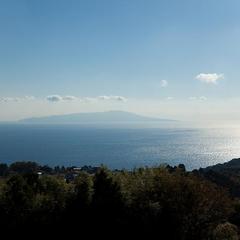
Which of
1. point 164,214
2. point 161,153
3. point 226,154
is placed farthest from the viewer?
point 226,154

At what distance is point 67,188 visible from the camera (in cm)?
2441

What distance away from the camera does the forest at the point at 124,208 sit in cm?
2161

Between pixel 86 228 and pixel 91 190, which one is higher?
pixel 91 190

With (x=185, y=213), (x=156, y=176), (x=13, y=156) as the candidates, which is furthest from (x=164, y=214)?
(x=13, y=156)

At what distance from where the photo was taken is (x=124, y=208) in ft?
73.7

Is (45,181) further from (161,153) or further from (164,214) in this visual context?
(161,153)

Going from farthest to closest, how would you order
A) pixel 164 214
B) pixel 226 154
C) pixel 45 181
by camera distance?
pixel 226 154 < pixel 45 181 < pixel 164 214

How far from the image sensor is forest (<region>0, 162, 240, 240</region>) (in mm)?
21609

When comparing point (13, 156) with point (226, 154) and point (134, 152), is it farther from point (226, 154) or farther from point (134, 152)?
point (226, 154)

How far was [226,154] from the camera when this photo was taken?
16625cm

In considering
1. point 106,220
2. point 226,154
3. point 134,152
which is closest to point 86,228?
point 106,220

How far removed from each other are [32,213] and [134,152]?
135742 millimetres

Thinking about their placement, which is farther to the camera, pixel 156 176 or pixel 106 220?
pixel 156 176

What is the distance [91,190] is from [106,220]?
2059mm
